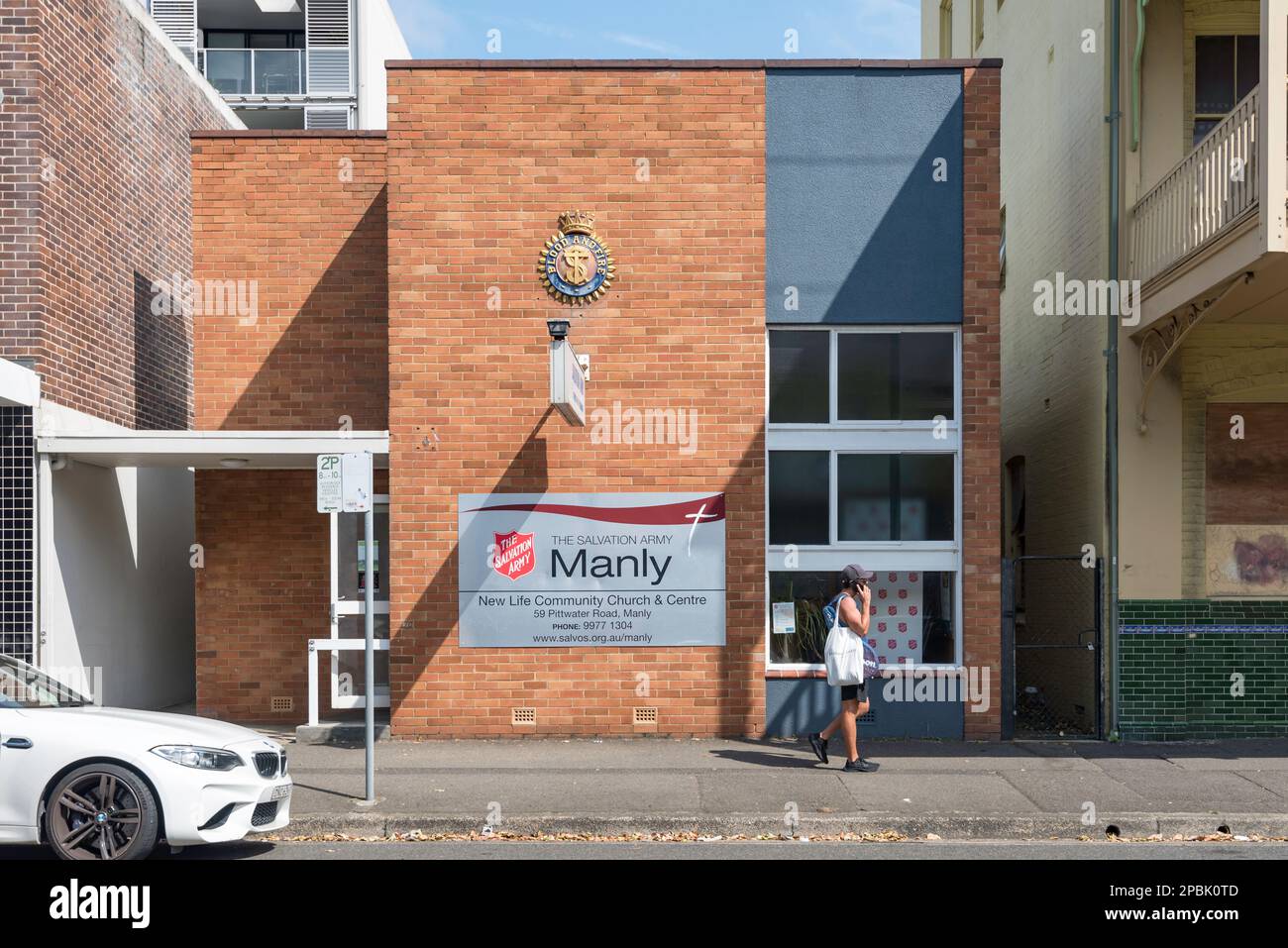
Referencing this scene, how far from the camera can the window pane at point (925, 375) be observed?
12.5 metres

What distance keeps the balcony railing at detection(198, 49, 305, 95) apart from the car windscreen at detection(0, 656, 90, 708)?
24.9 meters

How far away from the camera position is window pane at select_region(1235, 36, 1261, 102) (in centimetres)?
1287

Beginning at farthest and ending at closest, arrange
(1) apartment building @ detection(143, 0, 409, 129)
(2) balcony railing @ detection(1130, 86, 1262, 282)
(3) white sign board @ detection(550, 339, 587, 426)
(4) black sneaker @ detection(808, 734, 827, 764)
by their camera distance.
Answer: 1. (1) apartment building @ detection(143, 0, 409, 129)
2. (4) black sneaker @ detection(808, 734, 827, 764)
3. (3) white sign board @ detection(550, 339, 587, 426)
4. (2) balcony railing @ detection(1130, 86, 1262, 282)

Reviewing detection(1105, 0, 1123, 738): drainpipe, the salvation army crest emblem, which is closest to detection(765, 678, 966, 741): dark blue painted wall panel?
detection(1105, 0, 1123, 738): drainpipe

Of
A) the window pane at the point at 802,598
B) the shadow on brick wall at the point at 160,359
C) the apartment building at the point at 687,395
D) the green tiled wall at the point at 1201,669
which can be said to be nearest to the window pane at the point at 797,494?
the apartment building at the point at 687,395

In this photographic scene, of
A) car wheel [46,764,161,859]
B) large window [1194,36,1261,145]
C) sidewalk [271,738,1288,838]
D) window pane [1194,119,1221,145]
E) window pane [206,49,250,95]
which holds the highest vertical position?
window pane [206,49,250,95]

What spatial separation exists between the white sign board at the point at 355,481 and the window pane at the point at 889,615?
176 inches

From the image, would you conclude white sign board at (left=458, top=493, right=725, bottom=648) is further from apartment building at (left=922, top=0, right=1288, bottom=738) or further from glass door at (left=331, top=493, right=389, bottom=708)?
apartment building at (left=922, top=0, right=1288, bottom=738)

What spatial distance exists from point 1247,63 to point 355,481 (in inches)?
392

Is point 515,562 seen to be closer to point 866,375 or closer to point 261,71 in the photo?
point 866,375

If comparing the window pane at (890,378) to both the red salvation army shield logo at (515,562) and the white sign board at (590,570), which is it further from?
the red salvation army shield logo at (515,562)

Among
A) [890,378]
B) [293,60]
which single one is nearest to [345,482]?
[890,378]

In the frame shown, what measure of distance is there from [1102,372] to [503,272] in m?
6.25

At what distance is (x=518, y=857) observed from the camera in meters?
8.18
